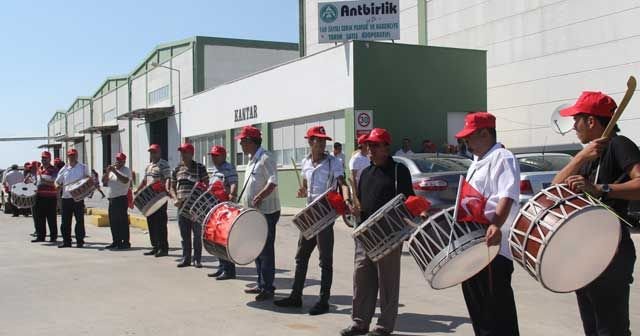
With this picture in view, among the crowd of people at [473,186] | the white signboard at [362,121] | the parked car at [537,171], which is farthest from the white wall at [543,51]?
the crowd of people at [473,186]

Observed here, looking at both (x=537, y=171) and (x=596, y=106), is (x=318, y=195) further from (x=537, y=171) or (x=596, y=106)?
(x=537, y=171)

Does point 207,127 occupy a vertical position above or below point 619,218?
above

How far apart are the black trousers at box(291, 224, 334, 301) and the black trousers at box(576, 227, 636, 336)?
3.43 meters

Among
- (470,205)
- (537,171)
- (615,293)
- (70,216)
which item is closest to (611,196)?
(615,293)

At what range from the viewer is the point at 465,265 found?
444 cm

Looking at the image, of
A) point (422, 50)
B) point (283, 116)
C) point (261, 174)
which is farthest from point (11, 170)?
point (261, 174)

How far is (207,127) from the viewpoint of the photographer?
1243 inches

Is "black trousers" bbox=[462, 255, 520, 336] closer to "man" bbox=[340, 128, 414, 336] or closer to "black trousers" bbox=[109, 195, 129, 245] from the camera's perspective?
"man" bbox=[340, 128, 414, 336]

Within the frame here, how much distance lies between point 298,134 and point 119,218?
1126cm

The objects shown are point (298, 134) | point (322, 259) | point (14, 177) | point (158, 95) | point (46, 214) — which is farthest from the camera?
point (158, 95)

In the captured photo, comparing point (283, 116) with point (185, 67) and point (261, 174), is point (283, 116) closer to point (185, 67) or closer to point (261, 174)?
point (261, 174)

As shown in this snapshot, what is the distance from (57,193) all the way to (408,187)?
10817 mm

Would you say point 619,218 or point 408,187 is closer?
point 619,218

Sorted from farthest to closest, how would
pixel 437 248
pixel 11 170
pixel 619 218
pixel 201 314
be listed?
1. pixel 11 170
2. pixel 201 314
3. pixel 437 248
4. pixel 619 218
